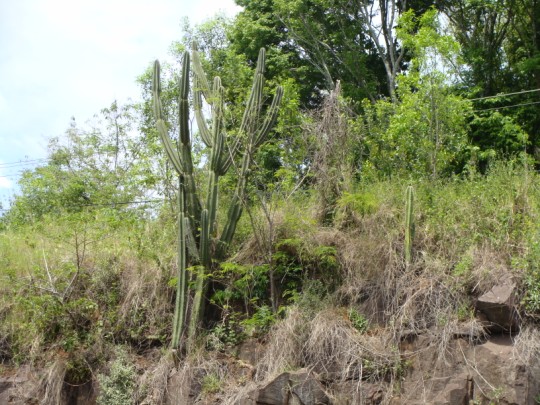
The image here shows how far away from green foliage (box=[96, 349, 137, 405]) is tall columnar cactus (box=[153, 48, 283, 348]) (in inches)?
33.4

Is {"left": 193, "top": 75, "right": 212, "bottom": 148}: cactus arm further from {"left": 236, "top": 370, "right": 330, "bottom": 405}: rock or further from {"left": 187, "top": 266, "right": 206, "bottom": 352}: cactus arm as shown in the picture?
{"left": 236, "top": 370, "right": 330, "bottom": 405}: rock

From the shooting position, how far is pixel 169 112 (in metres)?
16.7

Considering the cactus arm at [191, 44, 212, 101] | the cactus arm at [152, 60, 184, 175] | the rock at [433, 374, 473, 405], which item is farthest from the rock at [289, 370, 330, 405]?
the cactus arm at [191, 44, 212, 101]

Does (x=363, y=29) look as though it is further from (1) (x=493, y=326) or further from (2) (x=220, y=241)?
(1) (x=493, y=326)

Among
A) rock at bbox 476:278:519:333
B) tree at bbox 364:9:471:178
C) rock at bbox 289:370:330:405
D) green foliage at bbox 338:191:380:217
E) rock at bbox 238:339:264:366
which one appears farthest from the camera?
tree at bbox 364:9:471:178

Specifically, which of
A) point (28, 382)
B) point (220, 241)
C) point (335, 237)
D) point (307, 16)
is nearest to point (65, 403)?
point (28, 382)

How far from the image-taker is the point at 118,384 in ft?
31.5

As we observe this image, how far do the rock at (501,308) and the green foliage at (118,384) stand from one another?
16.6 feet

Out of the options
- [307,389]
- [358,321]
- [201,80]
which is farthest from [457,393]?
[201,80]

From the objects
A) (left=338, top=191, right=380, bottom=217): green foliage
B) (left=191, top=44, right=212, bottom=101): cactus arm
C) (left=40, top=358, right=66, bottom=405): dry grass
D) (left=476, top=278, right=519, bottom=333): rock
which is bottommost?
(left=40, top=358, right=66, bottom=405): dry grass

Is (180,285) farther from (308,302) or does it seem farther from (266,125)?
(266,125)

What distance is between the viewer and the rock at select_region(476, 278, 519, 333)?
7.73m

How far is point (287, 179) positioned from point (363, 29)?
12003 millimetres

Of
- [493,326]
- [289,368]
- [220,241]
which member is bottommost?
[289,368]
